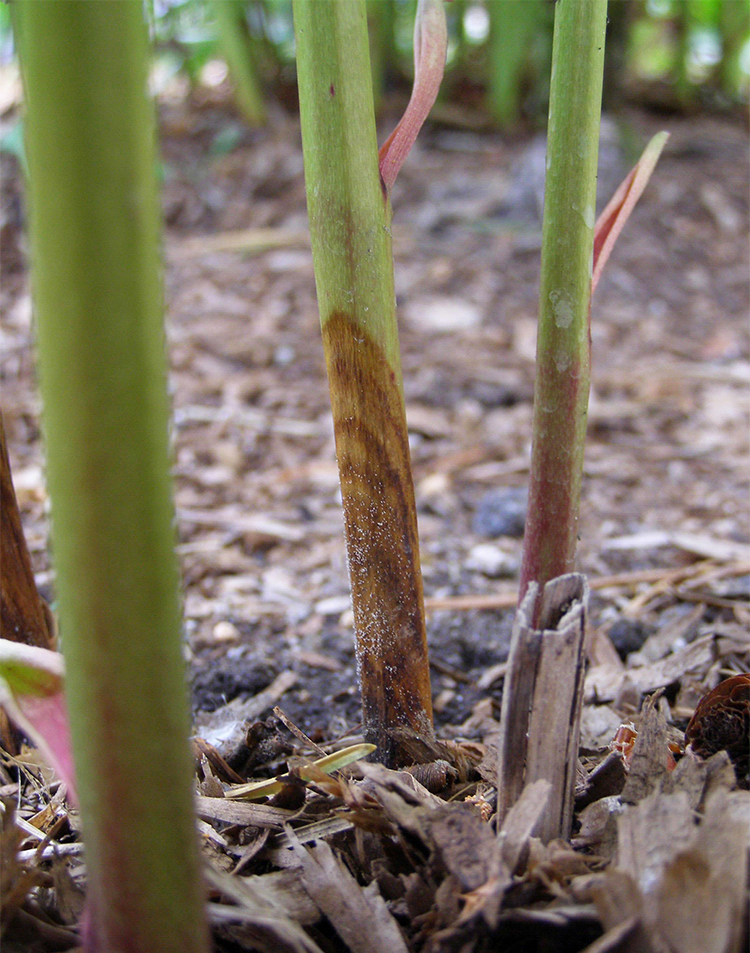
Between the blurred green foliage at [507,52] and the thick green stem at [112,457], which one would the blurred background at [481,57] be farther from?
the thick green stem at [112,457]

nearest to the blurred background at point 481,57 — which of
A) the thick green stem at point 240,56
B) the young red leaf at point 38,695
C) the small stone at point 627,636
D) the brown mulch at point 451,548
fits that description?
the thick green stem at point 240,56

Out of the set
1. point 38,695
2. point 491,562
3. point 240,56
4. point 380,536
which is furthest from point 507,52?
point 38,695

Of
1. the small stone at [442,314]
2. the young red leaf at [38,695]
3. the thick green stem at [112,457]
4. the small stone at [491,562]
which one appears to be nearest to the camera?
the thick green stem at [112,457]

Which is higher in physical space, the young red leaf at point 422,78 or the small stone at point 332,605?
the young red leaf at point 422,78

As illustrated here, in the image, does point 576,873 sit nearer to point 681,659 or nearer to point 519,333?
point 681,659

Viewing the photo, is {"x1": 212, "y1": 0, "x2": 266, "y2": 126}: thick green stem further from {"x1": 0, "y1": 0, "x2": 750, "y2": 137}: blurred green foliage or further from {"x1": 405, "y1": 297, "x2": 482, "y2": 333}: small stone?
{"x1": 405, "y1": 297, "x2": 482, "y2": 333}: small stone

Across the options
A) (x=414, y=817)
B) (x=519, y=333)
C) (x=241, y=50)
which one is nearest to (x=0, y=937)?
(x=414, y=817)

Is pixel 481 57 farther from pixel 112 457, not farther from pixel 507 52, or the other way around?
pixel 112 457
